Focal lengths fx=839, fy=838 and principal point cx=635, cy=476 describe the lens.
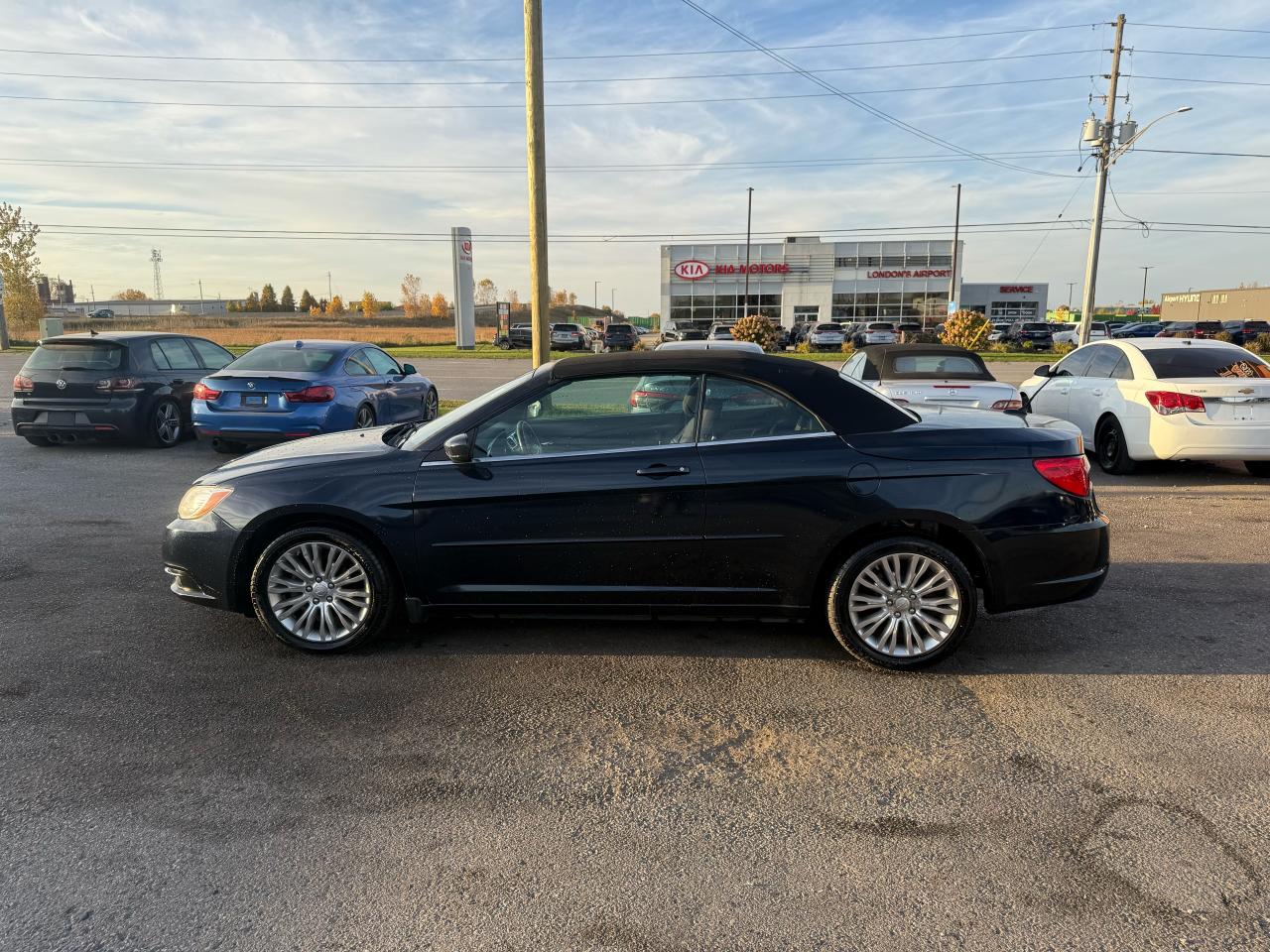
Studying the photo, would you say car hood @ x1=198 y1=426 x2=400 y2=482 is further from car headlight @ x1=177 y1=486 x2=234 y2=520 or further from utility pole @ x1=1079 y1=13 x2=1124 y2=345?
utility pole @ x1=1079 y1=13 x2=1124 y2=345

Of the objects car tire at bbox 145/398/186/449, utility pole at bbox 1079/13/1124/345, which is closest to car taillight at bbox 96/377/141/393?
car tire at bbox 145/398/186/449

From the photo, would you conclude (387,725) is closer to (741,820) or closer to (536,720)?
(536,720)

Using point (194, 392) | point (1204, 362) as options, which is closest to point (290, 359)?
point (194, 392)

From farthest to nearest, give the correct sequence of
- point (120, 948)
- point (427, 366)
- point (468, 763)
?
point (427, 366) → point (468, 763) → point (120, 948)

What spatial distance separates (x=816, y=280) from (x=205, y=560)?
213ft

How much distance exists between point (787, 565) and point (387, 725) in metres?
2.02

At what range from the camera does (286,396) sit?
9.73m

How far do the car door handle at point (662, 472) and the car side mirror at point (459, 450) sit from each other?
0.87 meters

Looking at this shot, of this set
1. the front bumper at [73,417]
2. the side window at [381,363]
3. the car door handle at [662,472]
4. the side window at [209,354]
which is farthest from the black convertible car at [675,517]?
the side window at [209,354]

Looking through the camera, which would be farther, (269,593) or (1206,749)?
(269,593)

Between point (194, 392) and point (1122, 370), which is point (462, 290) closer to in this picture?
point (194, 392)

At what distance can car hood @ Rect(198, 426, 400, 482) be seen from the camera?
4477mm

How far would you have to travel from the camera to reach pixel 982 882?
8.54ft

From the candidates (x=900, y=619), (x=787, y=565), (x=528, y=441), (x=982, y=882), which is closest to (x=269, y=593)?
(x=528, y=441)
